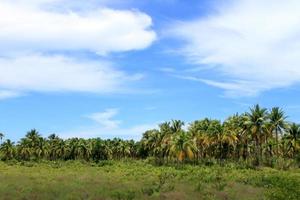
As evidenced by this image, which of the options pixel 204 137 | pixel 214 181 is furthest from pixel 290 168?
pixel 214 181

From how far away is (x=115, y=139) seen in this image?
5817 inches

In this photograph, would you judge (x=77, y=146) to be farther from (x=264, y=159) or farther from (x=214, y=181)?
(x=214, y=181)

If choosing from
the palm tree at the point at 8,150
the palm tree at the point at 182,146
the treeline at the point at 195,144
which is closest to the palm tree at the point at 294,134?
the treeline at the point at 195,144

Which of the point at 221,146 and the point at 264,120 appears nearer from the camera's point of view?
the point at 264,120

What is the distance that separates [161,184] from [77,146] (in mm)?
88614

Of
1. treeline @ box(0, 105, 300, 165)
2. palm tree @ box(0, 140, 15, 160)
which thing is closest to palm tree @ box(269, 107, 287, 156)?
treeline @ box(0, 105, 300, 165)

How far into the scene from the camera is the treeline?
9625 centimetres

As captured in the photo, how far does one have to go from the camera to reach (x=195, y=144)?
106562mm

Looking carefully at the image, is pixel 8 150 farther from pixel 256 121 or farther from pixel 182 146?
pixel 256 121

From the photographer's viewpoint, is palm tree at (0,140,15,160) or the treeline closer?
the treeline

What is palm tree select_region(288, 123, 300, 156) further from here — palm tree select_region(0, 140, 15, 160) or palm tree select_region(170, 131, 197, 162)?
palm tree select_region(0, 140, 15, 160)

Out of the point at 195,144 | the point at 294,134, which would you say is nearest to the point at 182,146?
the point at 195,144

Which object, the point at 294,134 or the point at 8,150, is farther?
the point at 8,150

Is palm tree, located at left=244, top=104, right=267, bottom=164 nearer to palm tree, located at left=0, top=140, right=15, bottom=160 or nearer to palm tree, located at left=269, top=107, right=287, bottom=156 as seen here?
palm tree, located at left=269, top=107, right=287, bottom=156
